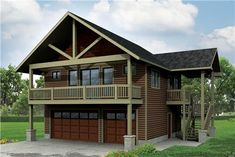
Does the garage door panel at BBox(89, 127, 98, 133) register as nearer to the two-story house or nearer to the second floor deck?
the two-story house

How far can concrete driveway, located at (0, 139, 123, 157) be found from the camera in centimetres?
1748

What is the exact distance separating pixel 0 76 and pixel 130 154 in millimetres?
64770

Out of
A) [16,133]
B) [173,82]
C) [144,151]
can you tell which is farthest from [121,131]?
[16,133]

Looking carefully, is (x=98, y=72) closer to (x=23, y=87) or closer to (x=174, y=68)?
(x=174, y=68)

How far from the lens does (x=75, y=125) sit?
24.1 m

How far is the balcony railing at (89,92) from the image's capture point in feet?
62.5

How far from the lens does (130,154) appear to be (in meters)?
15.2

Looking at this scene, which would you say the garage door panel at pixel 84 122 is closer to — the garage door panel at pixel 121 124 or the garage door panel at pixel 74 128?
the garage door panel at pixel 74 128

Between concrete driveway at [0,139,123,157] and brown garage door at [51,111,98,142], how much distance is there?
4.02 feet

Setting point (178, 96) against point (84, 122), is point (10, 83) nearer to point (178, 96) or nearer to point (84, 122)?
point (84, 122)

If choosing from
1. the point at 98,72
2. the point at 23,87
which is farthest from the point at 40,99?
the point at 23,87

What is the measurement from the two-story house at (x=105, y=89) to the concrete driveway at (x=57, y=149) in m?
1.62

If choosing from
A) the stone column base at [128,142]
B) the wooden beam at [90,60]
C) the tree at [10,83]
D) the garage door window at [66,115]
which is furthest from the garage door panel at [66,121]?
the tree at [10,83]

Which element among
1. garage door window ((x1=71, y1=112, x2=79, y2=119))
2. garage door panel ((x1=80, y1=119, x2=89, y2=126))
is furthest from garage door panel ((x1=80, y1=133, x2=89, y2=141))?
garage door window ((x1=71, y1=112, x2=79, y2=119))
